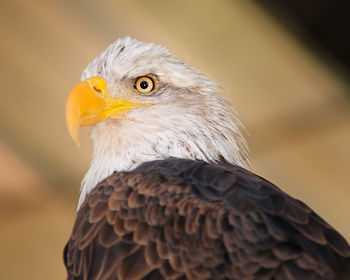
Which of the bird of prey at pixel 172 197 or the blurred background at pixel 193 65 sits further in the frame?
the blurred background at pixel 193 65

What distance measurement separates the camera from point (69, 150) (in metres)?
4.89

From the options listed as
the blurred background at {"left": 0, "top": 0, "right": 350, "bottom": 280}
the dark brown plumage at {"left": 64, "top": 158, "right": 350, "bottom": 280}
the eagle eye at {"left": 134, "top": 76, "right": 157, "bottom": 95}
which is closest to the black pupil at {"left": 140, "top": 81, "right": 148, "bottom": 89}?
the eagle eye at {"left": 134, "top": 76, "right": 157, "bottom": 95}

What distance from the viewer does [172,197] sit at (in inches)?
78.3

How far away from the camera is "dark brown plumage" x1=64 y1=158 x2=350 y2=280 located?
1795mm

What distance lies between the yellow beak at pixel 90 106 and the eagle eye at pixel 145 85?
2.8 inches

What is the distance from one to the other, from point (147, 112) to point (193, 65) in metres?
2.17

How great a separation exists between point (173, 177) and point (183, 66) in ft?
2.90

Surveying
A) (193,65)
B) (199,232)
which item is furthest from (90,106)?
(193,65)

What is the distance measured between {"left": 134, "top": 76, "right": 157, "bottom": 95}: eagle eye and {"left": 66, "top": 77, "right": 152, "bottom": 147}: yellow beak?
0.07 meters

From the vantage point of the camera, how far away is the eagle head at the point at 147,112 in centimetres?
261

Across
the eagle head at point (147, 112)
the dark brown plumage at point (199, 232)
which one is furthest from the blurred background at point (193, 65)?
the dark brown plumage at point (199, 232)

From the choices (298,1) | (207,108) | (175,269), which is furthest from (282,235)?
(298,1)

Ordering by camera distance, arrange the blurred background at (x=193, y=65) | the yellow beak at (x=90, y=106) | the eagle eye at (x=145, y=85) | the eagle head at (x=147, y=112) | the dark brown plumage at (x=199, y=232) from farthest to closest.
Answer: the blurred background at (x=193, y=65) < the eagle eye at (x=145, y=85) < the eagle head at (x=147, y=112) < the yellow beak at (x=90, y=106) < the dark brown plumage at (x=199, y=232)

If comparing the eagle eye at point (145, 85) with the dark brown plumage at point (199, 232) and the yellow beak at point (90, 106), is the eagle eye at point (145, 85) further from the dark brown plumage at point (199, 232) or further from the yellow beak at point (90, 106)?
the dark brown plumage at point (199, 232)
